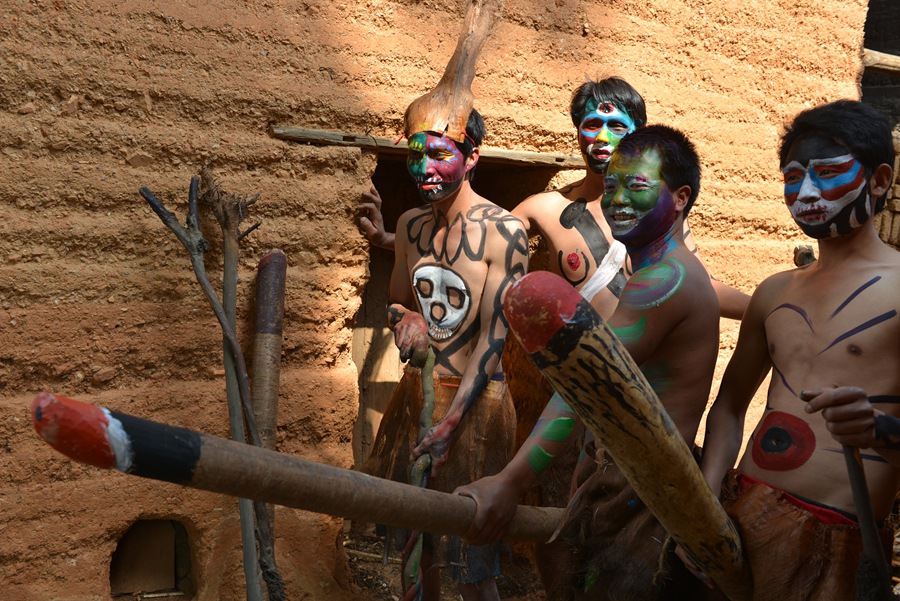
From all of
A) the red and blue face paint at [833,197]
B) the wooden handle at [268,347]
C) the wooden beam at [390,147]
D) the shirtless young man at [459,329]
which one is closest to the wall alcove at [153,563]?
the wooden handle at [268,347]

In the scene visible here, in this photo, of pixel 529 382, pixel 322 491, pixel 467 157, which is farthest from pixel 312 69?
pixel 322 491

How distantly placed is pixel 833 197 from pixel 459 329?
175 centimetres

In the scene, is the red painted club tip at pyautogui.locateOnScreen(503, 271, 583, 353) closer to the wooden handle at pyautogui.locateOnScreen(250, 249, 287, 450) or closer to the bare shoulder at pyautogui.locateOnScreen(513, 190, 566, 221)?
the wooden handle at pyautogui.locateOnScreen(250, 249, 287, 450)

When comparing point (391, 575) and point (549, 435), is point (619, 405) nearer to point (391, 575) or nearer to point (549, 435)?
point (549, 435)

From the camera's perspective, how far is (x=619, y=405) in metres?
2.04

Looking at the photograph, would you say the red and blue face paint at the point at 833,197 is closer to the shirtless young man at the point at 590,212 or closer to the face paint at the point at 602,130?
the shirtless young man at the point at 590,212

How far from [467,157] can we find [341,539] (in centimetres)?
183

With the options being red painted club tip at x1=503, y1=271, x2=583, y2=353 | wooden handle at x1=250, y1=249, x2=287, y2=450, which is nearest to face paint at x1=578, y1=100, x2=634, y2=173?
wooden handle at x1=250, y1=249, x2=287, y2=450

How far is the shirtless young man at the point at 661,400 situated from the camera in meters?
2.70

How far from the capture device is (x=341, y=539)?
445cm

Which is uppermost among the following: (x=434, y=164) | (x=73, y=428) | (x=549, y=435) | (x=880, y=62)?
(x=880, y=62)

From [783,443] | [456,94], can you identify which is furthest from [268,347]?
[783,443]

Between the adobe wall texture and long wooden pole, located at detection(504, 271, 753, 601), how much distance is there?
2.24m

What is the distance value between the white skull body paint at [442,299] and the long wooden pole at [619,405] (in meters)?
1.75
